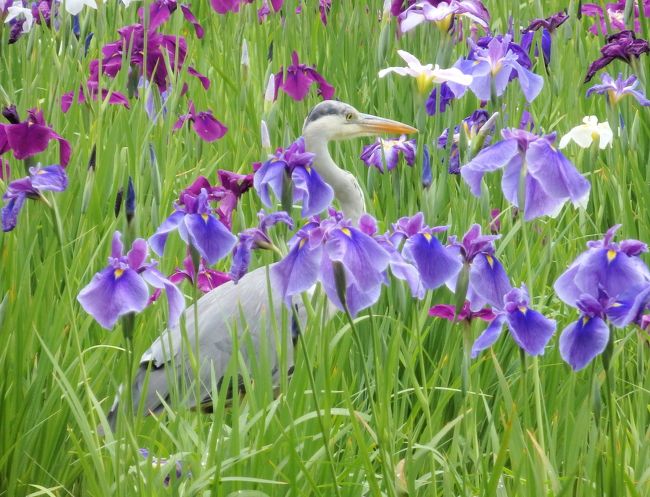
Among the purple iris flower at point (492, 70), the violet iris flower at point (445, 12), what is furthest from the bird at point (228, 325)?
the violet iris flower at point (445, 12)

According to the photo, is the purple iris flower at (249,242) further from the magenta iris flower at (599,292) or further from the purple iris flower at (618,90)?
the purple iris flower at (618,90)

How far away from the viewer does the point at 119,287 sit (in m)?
1.54

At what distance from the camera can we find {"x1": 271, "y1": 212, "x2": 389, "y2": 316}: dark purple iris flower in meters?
1.42

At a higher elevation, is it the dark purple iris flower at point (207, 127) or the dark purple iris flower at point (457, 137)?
the dark purple iris flower at point (207, 127)

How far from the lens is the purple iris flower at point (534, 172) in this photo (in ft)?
5.14

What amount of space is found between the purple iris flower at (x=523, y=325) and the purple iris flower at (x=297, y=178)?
1.34ft

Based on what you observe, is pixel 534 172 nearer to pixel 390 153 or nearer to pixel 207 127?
pixel 390 153

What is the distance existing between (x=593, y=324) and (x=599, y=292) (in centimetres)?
5

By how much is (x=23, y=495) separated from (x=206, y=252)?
0.87 metres

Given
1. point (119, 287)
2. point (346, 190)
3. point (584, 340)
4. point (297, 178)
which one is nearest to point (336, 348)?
point (346, 190)

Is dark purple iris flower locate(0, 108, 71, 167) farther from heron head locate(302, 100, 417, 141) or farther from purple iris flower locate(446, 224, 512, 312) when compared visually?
purple iris flower locate(446, 224, 512, 312)

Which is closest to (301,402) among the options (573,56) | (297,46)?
(573,56)

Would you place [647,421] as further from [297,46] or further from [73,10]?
[297,46]

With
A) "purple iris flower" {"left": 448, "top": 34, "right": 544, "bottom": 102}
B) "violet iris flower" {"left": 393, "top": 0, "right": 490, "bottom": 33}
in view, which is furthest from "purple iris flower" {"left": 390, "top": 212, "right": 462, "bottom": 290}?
"violet iris flower" {"left": 393, "top": 0, "right": 490, "bottom": 33}
